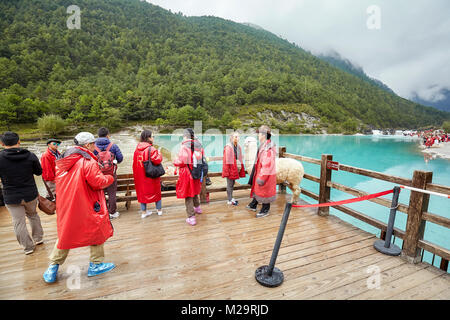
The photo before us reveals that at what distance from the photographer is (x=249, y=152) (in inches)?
194

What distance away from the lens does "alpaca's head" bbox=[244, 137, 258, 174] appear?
4838 millimetres

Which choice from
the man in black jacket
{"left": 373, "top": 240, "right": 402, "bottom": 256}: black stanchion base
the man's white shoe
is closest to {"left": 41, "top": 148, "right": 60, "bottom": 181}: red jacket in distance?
the man in black jacket

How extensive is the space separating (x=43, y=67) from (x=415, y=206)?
11999 centimetres

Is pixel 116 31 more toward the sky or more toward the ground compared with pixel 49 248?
more toward the sky

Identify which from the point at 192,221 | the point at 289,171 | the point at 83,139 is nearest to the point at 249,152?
the point at 289,171

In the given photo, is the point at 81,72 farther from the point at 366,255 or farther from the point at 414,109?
the point at 414,109

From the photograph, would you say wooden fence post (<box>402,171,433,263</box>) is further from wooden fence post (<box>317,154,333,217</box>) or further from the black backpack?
the black backpack

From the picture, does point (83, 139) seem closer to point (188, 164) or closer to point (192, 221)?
point (188, 164)

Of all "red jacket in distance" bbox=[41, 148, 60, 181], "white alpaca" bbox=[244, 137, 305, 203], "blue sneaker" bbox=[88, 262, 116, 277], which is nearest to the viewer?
"blue sneaker" bbox=[88, 262, 116, 277]

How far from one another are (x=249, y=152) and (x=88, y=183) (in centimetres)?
340

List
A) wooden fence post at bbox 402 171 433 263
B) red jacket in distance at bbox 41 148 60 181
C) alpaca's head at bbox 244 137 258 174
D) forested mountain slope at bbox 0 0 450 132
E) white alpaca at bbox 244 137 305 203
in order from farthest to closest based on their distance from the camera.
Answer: forested mountain slope at bbox 0 0 450 132 → white alpaca at bbox 244 137 305 203 → alpaca's head at bbox 244 137 258 174 → red jacket in distance at bbox 41 148 60 181 → wooden fence post at bbox 402 171 433 263

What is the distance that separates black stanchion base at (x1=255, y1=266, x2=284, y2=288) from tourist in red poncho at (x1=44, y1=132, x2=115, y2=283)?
1.85 m

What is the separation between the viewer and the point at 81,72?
9450 centimetres
